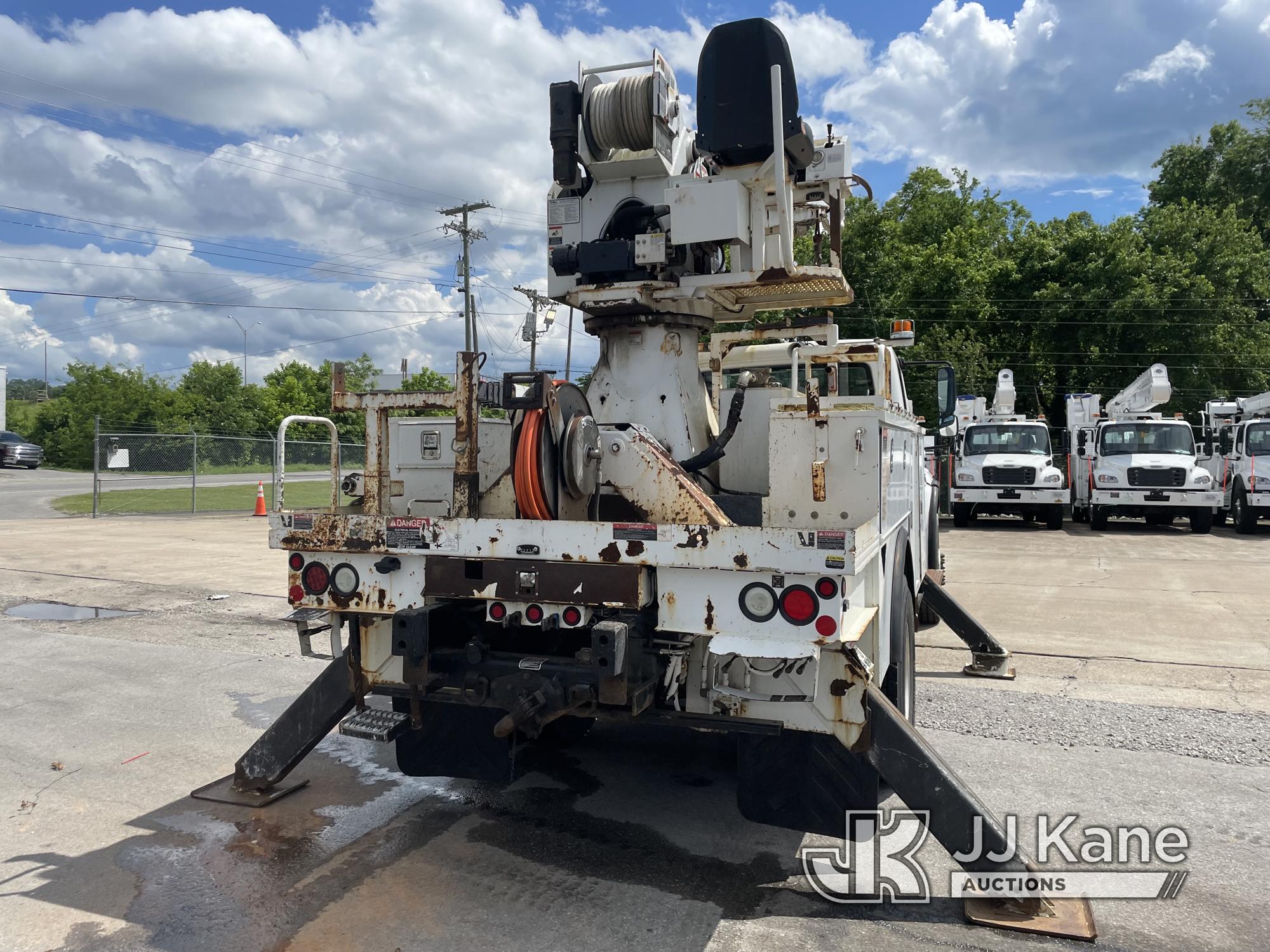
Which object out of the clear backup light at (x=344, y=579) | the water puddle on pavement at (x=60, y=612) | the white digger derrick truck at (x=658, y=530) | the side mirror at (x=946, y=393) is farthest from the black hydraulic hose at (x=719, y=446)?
the water puddle on pavement at (x=60, y=612)

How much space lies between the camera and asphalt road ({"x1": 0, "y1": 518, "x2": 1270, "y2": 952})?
3164mm

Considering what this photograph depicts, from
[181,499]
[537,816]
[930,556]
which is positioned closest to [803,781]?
[537,816]

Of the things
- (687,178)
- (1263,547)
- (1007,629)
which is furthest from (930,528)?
(1263,547)

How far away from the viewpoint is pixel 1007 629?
8305 mm

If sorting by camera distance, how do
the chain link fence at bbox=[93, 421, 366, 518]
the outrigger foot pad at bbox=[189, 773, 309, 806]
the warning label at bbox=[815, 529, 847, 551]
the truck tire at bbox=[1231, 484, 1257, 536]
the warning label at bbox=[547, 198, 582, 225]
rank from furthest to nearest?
the chain link fence at bbox=[93, 421, 366, 518] < the truck tire at bbox=[1231, 484, 1257, 536] < the warning label at bbox=[547, 198, 582, 225] < the outrigger foot pad at bbox=[189, 773, 309, 806] < the warning label at bbox=[815, 529, 847, 551]

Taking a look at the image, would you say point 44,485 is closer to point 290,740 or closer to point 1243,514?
point 290,740

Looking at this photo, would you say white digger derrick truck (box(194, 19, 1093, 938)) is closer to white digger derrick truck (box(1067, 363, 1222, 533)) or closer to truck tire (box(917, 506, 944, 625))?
truck tire (box(917, 506, 944, 625))

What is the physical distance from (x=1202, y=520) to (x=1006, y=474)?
12.1 feet

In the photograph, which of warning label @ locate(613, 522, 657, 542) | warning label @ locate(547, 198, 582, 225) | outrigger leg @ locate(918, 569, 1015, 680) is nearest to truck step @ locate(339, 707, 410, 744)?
warning label @ locate(613, 522, 657, 542)

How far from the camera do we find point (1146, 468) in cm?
1734

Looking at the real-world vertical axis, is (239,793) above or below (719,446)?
below

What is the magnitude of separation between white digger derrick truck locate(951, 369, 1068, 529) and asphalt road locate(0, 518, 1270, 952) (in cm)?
1069

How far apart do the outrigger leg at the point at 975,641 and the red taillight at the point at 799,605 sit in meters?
3.76

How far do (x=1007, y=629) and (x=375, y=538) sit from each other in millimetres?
6577
